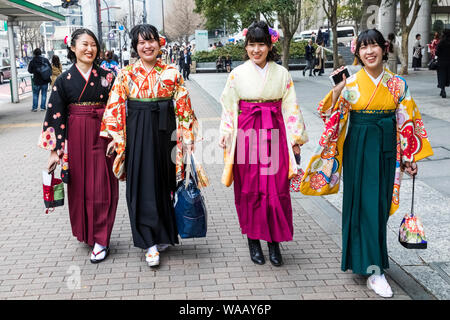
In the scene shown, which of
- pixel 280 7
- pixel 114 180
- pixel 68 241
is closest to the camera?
pixel 114 180

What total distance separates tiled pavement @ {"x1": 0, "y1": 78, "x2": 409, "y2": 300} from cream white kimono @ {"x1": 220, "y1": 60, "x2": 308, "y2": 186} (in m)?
0.83

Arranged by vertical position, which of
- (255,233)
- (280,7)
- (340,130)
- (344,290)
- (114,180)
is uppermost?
(280,7)

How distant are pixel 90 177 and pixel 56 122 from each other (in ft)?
1.77

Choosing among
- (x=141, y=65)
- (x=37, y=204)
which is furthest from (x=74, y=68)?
(x=37, y=204)

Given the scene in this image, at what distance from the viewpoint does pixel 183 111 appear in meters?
4.30

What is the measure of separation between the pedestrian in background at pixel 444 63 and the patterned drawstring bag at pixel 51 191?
10.8 meters

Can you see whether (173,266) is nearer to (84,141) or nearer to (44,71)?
(84,141)

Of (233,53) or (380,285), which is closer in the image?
(380,285)

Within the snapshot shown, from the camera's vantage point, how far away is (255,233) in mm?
4273

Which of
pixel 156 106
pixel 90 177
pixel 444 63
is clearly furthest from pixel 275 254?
pixel 444 63

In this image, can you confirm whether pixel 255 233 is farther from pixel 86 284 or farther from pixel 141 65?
pixel 141 65

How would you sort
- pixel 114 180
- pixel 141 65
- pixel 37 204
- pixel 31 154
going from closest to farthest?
1. pixel 141 65
2. pixel 114 180
3. pixel 37 204
4. pixel 31 154

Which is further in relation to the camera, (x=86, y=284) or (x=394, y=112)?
(x=86, y=284)

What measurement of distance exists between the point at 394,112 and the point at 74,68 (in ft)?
8.47
